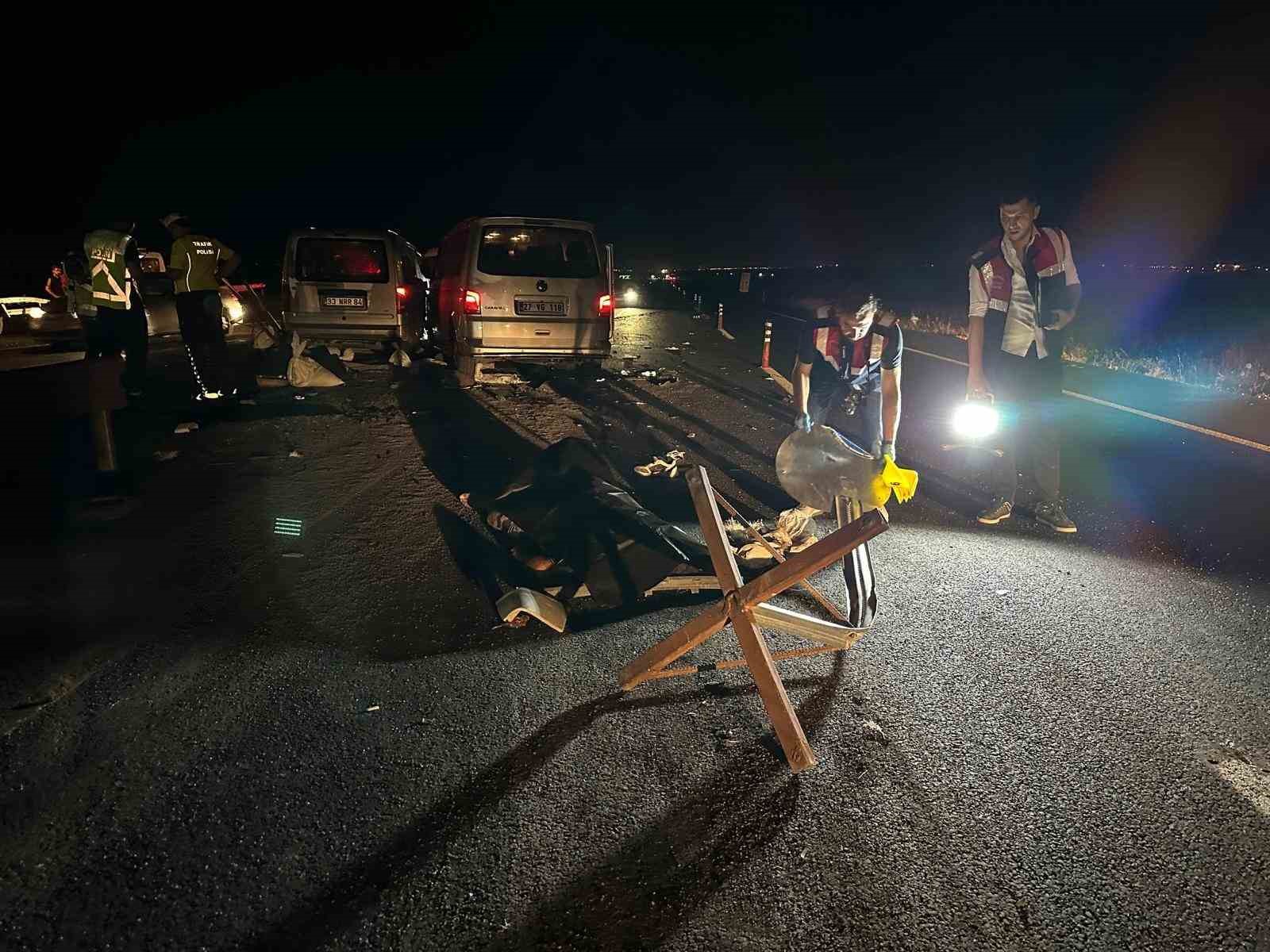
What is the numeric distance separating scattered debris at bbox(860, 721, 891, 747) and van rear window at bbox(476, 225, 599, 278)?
747cm

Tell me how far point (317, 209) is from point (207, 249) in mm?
80217

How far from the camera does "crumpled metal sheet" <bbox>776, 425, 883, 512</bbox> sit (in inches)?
121

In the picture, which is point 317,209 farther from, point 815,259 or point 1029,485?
point 1029,485

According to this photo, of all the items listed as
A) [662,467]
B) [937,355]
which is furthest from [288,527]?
[937,355]

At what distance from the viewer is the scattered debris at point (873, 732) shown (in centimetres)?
296

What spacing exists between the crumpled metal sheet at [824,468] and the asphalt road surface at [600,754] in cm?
84

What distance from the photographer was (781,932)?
83.0 inches

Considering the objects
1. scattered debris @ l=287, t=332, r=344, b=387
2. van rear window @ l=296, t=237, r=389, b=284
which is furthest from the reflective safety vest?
van rear window @ l=296, t=237, r=389, b=284

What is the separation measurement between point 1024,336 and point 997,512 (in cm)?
130

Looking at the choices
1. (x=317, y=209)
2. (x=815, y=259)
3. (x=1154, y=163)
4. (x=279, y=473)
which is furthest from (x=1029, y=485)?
(x=1154, y=163)

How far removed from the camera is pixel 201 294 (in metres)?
9.62

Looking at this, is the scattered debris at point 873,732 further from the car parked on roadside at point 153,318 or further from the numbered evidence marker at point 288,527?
the car parked on roadside at point 153,318

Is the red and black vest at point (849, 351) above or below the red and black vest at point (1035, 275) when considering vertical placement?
below

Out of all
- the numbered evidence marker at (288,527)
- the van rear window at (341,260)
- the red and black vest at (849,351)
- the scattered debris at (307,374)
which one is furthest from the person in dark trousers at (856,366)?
the van rear window at (341,260)
